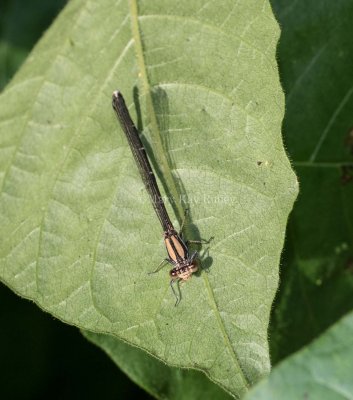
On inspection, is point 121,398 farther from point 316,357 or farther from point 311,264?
point 316,357

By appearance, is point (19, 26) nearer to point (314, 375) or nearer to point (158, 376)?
point (158, 376)

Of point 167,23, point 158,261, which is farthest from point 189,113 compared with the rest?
point 158,261

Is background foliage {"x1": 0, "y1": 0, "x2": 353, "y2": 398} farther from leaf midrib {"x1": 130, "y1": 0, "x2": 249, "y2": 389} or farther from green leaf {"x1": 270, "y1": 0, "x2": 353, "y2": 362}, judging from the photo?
leaf midrib {"x1": 130, "y1": 0, "x2": 249, "y2": 389}


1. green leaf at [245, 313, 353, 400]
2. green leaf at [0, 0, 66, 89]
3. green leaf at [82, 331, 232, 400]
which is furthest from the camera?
green leaf at [0, 0, 66, 89]

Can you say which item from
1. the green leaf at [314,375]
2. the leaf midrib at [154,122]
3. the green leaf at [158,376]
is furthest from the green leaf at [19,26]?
the green leaf at [314,375]

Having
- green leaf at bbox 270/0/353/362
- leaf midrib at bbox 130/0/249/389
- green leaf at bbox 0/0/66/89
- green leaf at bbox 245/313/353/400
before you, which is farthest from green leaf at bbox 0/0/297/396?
green leaf at bbox 0/0/66/89

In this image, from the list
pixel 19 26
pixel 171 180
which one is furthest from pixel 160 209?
pixel 19 26

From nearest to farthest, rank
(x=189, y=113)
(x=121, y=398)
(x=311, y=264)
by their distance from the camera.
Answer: (x=189, y=113) → (x=311, y=264) → (x=121, y=398)

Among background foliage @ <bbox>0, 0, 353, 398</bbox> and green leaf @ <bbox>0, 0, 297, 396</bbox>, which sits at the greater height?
green leaf @ <bbox>0, 0, 297, 396</bbox>

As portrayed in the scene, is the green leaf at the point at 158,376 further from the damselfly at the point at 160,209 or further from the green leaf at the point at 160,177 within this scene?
the damselfly at the point at 160,209
